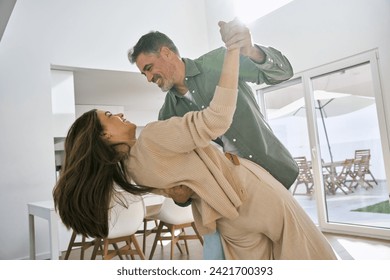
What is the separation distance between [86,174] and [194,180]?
0.17 meters

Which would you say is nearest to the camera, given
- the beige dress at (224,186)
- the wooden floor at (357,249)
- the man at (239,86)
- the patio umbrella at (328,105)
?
the beige dress at (224,186)

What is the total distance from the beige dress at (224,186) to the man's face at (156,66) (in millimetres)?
169

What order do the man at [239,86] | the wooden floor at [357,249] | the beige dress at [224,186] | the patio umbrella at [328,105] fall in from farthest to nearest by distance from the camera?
the patio umbrella at [328,105] → the wooden floor at [357,249] → the man at [239,86] → the beige dress at [224,186]

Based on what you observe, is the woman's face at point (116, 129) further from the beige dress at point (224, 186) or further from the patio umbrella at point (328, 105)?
the patio umbrella at point (328, 105)

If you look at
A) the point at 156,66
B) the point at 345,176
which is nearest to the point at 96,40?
the point at 156,66

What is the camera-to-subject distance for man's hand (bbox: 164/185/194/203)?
50 centimetres

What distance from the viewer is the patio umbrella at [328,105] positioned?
0.87 metres

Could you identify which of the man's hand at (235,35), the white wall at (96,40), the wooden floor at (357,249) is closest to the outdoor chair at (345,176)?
the wooden floor at (357,249)

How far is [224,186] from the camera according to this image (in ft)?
1.55

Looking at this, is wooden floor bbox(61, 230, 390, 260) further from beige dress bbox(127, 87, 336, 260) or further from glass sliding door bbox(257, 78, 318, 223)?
beige dress bbox(127, 87, 336, 260)

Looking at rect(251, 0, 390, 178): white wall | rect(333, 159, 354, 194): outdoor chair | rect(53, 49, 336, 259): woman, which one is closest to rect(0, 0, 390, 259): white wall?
rect(251, 0, 390, 178): white wall

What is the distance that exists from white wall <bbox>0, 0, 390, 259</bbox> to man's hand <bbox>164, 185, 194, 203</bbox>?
1.45 ft

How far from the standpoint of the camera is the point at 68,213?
1.63ft
